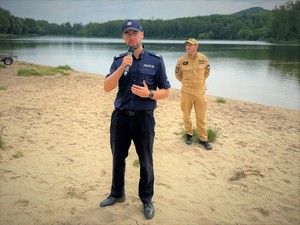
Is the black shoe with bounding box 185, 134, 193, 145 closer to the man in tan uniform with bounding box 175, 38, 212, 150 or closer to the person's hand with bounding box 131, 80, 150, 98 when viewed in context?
the man in tan uniform with bounding box 175, 38, 212, 150

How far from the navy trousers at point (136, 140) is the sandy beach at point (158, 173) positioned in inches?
16.6

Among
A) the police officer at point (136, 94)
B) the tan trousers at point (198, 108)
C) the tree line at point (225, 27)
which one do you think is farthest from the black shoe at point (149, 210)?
the tree line at point (225, 27)

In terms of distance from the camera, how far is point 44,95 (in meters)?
9.93

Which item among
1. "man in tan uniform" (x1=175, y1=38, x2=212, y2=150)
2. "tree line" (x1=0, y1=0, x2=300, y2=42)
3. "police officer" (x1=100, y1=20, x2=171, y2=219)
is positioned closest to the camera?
"police officer" (x1=100, y1=20, x2=171, y2=219)

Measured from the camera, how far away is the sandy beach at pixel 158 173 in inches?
135

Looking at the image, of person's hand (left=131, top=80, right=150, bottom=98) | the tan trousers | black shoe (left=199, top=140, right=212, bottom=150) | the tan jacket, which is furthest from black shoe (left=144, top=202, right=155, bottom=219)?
the tan jacket

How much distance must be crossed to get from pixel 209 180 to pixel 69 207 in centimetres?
232

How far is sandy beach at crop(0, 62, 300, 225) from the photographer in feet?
11.2

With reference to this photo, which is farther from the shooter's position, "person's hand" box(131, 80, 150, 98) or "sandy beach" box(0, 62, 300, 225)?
"sandy beach" box(0, 62, 300, 225)

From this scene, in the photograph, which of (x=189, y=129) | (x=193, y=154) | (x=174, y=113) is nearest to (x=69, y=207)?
(x=193, y=154)

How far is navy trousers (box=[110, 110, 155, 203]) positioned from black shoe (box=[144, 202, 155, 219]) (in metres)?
0.06

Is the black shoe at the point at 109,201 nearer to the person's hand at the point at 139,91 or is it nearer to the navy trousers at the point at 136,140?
the navy trousers at the point at 136,140

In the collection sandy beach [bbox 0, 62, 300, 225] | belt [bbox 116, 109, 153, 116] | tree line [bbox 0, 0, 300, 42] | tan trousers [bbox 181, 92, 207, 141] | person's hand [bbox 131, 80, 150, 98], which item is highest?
tree line [bbox 0, 0, 300, 42]

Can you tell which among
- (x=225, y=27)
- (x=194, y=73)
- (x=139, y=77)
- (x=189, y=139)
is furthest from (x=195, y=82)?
(x=225, y=27)
